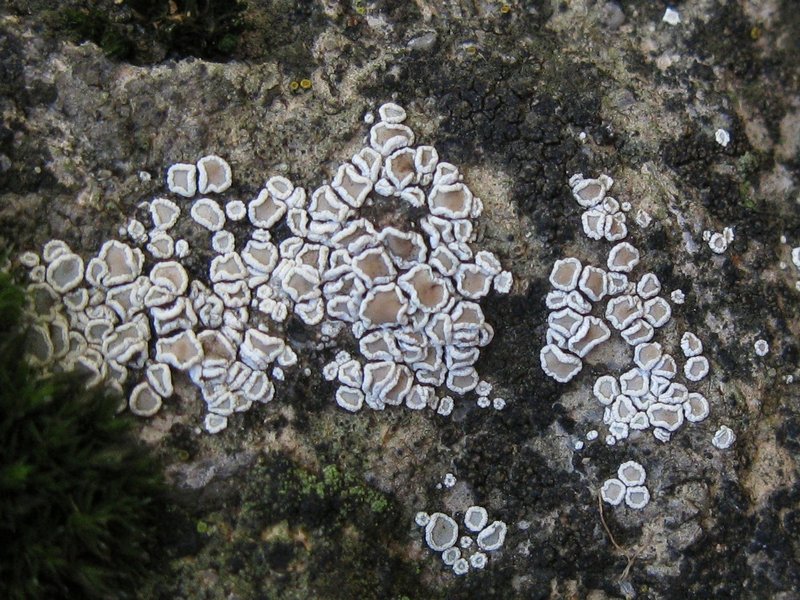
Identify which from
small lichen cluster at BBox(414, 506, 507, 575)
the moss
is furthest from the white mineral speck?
the moss

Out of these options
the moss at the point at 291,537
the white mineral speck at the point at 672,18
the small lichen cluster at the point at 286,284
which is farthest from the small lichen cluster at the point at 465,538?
the white mineral speck at the point at 672,18

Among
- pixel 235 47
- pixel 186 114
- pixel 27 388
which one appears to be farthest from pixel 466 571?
pixel 235 47

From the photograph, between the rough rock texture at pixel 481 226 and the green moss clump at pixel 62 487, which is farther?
the rough rock texture at pixel 481 226

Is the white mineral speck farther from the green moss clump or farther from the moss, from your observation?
the green moss clump

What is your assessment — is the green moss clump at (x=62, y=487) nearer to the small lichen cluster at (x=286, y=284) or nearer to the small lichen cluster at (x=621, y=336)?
the small lichen cluster at (x=286, y=284)

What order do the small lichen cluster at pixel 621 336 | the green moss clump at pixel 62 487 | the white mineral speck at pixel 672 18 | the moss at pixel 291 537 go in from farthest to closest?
the white mineral speck at pixel 672 18, the small lichen cluster at pixel 621 336, the moss at pixel 291 537, the green moss clump at pixel 62 487

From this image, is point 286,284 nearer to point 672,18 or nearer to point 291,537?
point 291,537
